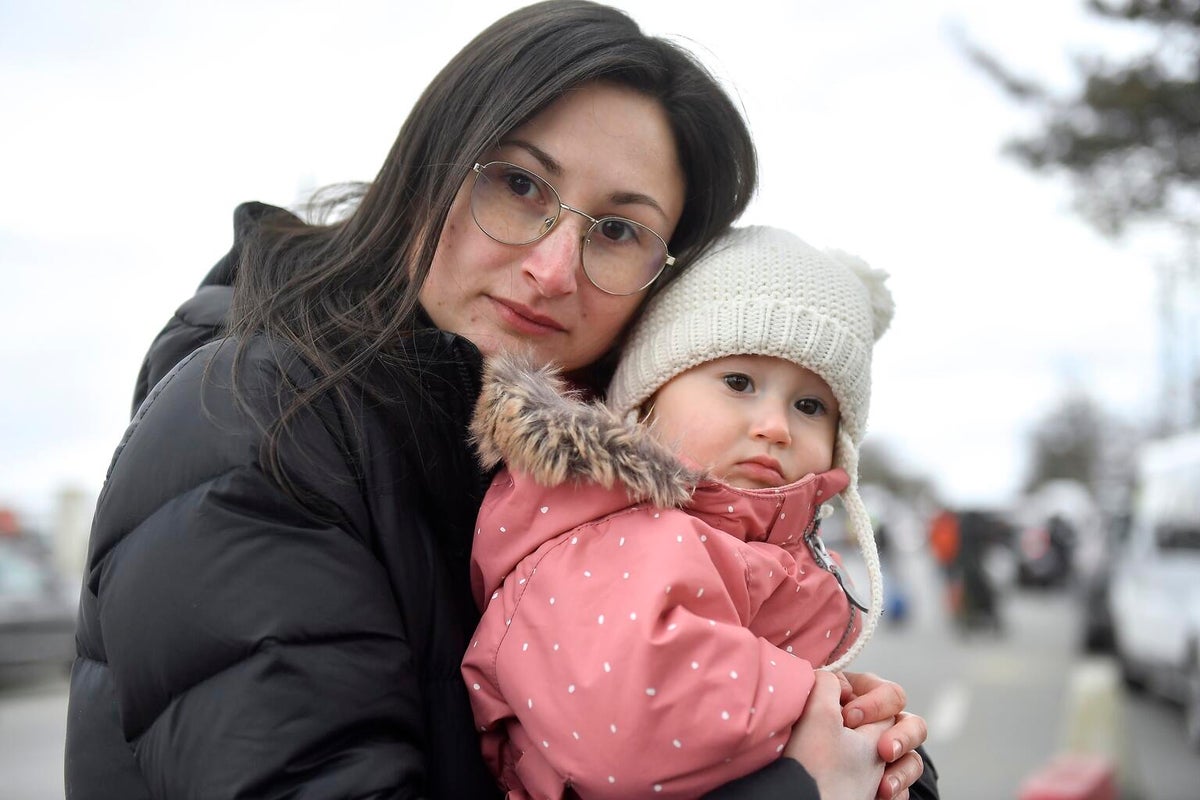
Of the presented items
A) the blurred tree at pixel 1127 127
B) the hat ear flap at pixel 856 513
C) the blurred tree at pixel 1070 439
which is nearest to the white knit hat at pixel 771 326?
the hat ear flap at pixel 856 513

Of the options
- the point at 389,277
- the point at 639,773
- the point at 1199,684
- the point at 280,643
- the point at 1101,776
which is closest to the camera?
the point at 280,643

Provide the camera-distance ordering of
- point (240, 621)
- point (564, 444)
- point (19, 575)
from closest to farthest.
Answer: point (240, 621) → point (564, 444) → point (19, 575)

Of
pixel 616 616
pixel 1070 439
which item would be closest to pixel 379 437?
pixel 616 616

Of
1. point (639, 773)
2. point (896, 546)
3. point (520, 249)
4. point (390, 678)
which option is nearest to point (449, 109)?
point (520, 249)

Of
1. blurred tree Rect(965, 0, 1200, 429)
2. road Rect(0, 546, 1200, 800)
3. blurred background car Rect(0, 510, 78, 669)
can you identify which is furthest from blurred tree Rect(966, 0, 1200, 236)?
blurred background car Rect(0, 510, 78, 669)

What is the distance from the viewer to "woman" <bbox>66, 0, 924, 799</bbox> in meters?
1.46

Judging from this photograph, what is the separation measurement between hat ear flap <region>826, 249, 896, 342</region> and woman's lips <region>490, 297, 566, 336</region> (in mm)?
761

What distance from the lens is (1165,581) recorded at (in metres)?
10.1

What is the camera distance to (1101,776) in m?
5.06

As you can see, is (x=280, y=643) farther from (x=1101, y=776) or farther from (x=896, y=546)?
(x=896, y=546)

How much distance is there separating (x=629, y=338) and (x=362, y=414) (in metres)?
0.82

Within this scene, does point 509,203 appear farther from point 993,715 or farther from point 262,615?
point 993,715

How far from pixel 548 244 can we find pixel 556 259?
3cm

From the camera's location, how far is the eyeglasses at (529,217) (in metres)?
2.04
